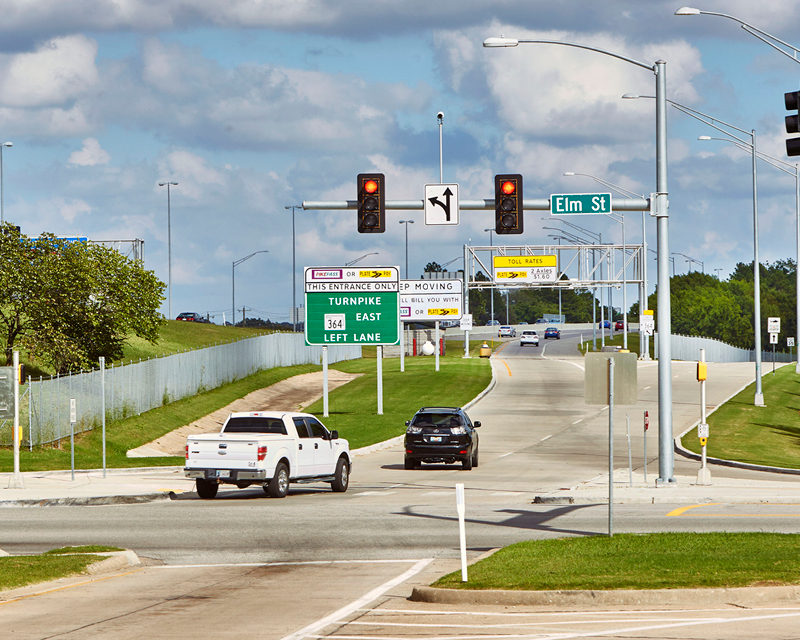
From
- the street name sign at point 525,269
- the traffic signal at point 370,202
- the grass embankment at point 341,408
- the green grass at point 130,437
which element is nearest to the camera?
the traffic signal at point 370,202

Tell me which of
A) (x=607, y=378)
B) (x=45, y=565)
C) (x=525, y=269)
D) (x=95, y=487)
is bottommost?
(x=95, y=487)

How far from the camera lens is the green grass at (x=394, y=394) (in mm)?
43031

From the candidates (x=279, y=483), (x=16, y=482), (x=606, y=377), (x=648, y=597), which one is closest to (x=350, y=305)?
(x=16, y=482)

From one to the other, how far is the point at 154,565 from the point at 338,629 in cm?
559

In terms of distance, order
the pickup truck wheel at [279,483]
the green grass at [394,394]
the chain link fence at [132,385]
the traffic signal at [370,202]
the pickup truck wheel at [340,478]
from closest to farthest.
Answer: the pickup truck wheel at [279,483] < the pickup truck wheel at [340,478] < the traffic signal at [370,202] < the chain link fence at [132,385] < the green grass at [394,394]

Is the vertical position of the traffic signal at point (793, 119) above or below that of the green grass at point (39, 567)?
above

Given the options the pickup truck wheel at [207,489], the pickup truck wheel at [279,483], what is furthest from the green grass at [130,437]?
the pickup truck wheel at [279,483]

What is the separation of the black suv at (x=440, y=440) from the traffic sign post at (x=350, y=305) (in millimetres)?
12235

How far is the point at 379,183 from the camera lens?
25500 mm

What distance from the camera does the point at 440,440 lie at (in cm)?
3061

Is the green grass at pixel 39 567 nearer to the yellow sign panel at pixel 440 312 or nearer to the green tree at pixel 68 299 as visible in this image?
the green tree at pixel 68 299

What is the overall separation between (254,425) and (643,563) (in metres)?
13.3

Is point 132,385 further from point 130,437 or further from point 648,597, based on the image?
point 648,597

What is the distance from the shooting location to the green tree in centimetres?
4619
